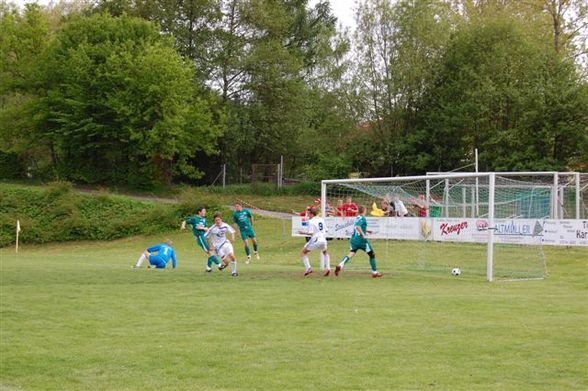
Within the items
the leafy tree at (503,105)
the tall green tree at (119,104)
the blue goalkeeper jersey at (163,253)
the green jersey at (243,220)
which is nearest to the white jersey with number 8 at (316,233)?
the blue goalkeeper jersey at (163,253)

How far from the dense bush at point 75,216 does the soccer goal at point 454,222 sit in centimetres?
1486

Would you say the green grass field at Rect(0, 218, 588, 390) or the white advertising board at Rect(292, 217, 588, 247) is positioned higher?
the white advertising board at Rect(292, 217, 588, 247)

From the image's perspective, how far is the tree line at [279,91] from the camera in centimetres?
4897

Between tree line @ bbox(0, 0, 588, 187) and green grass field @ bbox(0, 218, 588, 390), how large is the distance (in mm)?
30884

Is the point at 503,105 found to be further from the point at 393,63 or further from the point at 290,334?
the point at 290,334

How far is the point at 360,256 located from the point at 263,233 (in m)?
11.7

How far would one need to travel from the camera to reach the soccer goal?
2148cm

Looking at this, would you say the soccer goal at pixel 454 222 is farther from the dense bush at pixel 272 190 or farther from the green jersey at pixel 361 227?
the dense bush at pixel 272 190

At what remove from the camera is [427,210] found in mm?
27016

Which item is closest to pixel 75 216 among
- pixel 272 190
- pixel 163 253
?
pixel 272 190

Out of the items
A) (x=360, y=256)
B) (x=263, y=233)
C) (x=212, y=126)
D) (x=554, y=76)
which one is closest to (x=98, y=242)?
(x=263, y=233)

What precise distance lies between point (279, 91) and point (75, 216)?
1957 centimetres

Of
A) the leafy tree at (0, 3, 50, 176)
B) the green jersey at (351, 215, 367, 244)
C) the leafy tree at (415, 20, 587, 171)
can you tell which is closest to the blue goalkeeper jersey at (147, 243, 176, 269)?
the green jersey at (351, 215, 367, 244)

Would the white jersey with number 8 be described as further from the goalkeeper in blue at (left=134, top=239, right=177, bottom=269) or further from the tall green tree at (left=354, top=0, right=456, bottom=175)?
the tall green tree at (left=354, top=0, right=456, bottom=175)
